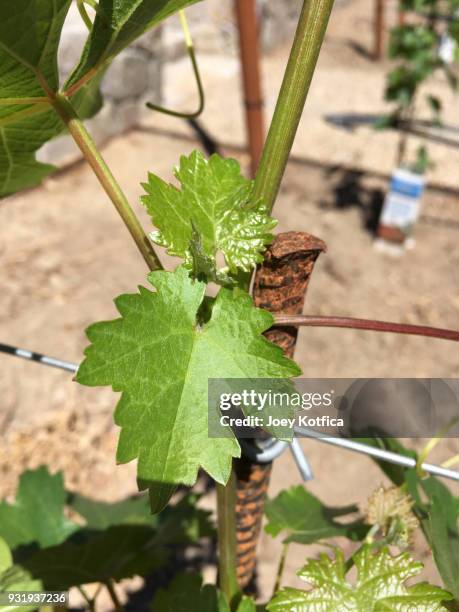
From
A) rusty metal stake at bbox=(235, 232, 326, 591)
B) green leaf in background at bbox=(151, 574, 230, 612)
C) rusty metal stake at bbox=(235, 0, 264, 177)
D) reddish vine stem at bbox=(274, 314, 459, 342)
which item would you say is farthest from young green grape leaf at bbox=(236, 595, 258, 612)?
rusty metal stake at bbox=(235, 0, 264, 177)

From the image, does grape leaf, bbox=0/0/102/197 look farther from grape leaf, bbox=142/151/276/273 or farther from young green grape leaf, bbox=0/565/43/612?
young green grape leaf, bbox=0/565/43/612

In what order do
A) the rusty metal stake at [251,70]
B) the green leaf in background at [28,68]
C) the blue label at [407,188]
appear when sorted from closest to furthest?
the green leaf in background at [28,68] < the rusty metal stake at [251,70] < the blue label at [407,188]

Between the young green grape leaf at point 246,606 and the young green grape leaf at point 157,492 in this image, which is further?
the young green grape leaf at point 246,606

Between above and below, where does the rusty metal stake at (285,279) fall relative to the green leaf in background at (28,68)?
below

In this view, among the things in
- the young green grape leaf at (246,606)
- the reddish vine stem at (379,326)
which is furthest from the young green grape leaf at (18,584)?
the reddish vine stem at (379,326)

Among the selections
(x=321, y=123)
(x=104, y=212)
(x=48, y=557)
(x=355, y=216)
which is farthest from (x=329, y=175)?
(x=48, y=557)

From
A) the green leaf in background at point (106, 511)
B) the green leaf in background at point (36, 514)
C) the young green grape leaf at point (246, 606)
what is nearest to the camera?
the young green grape leaf at point (246, 606)

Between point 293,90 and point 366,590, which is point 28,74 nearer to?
point 293,90

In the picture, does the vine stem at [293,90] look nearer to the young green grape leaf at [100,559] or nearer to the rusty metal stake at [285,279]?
the rusty metal stake at [285,279]
